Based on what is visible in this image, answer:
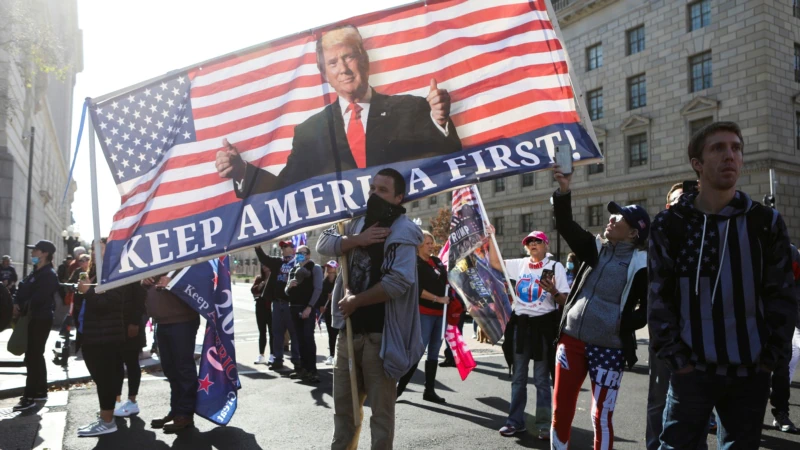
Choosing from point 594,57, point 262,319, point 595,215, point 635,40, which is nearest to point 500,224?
point 595,215

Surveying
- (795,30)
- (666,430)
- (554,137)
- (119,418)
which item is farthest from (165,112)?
(795,30)

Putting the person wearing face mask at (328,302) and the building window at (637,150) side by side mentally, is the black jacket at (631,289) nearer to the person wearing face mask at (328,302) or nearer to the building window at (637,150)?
the person wearing face mask at (328,302)

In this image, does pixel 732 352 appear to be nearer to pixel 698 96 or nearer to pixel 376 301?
pixel 376 301

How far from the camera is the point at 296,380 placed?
9180mm

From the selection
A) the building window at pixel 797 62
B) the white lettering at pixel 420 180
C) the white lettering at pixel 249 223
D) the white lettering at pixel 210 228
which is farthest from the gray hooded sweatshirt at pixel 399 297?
the building window at pixel 797 62

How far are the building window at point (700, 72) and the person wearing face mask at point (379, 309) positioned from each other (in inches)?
1310

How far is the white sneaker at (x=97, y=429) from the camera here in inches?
235

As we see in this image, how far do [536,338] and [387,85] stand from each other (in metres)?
3.06

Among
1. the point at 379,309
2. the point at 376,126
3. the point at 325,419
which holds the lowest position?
the point at 325,419

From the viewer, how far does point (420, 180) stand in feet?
13.7

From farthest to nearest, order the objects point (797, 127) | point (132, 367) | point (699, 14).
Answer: point (699, 14), point (797, 127), point (132, 367)

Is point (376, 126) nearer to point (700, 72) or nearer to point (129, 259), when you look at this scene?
point (129, 259)

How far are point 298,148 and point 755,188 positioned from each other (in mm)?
31353

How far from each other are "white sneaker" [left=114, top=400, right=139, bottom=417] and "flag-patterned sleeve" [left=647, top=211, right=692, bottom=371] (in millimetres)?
5968
